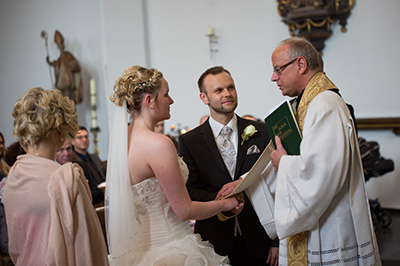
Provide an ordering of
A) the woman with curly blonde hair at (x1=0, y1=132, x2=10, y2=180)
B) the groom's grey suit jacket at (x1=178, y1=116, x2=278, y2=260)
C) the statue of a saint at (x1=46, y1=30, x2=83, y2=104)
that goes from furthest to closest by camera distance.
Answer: the statue of a saint at (x1=46, y1=30, x2=83, y2=104) → the woman with curly blonde hair at (x1=0, y1=132, x2=10, y2=180) → the groom's grey suit jacket at (x1=178, y1=116, x2=278, y2=260)

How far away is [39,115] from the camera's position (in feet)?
6.75

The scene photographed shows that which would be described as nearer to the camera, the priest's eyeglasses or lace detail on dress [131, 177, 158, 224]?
lace detail on dress [131, 177, 158, 224]

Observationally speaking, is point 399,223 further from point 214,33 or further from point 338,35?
point 214,33

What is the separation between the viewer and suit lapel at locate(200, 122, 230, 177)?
3031 millimetres

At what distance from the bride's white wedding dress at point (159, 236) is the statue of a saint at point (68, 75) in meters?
6.78

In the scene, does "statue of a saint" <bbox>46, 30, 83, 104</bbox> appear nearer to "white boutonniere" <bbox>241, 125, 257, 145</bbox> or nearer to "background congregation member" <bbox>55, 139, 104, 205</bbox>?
"background congregation member" <bbox>55, 139, 104, 205</bbox>

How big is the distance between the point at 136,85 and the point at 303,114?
96cm

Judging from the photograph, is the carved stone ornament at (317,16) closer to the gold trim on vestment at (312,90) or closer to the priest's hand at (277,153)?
the gold trim on vestment at (312,90)

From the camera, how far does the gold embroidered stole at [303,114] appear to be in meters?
2.49

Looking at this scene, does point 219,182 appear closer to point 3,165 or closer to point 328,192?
point 328,192

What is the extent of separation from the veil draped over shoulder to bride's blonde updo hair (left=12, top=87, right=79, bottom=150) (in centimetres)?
41

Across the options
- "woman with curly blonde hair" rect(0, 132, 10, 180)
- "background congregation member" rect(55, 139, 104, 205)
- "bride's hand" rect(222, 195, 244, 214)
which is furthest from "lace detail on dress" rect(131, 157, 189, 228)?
"background congregation member" rect(55, 139, 104, 205)

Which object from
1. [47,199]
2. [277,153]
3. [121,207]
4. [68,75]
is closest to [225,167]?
[277,153]

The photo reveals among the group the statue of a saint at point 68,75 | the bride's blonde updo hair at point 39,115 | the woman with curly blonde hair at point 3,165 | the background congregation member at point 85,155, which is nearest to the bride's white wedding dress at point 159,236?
the bride's blonde updo hair at point 39,115
